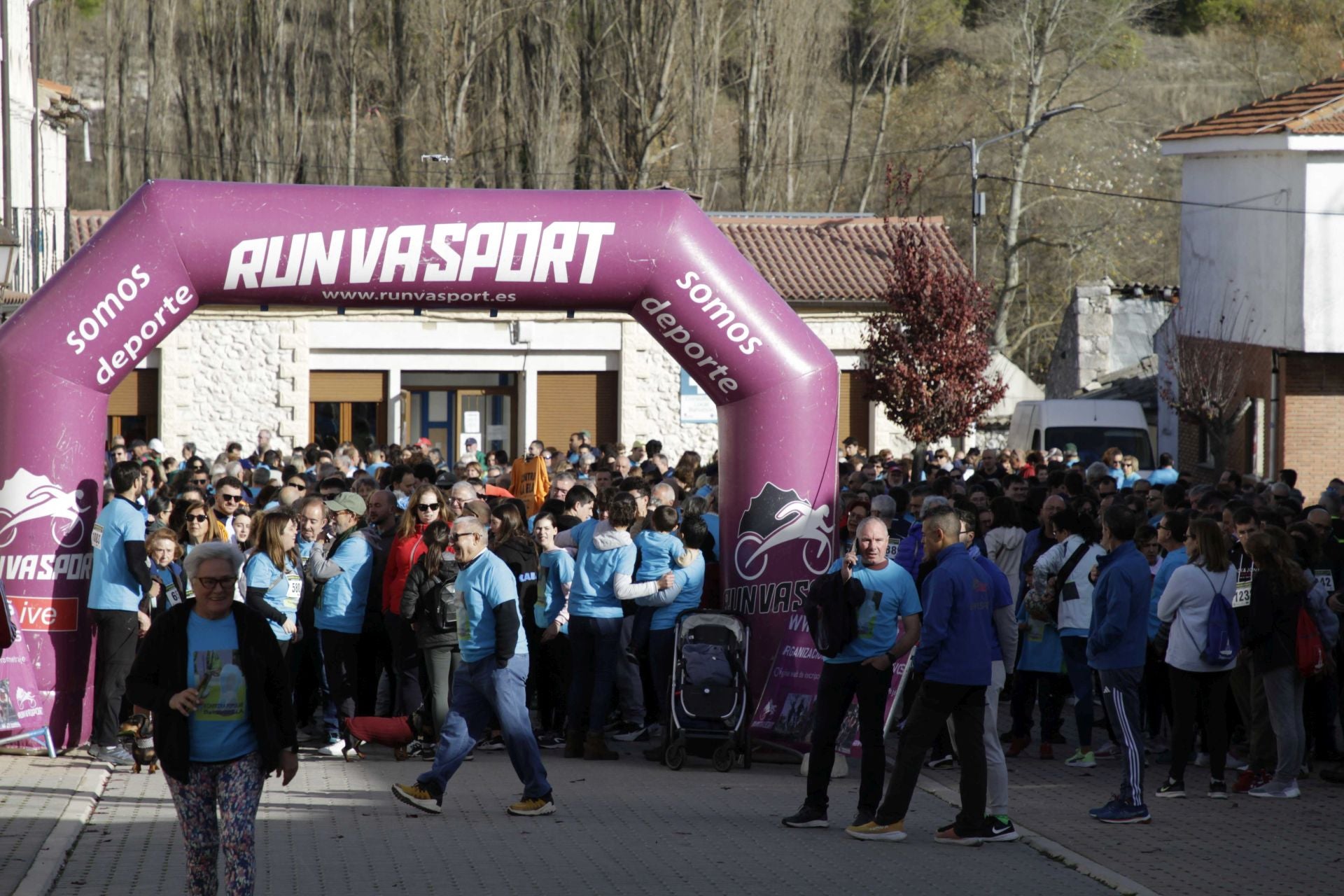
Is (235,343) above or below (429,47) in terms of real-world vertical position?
below

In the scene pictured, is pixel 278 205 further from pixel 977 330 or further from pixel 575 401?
pixel 575 401

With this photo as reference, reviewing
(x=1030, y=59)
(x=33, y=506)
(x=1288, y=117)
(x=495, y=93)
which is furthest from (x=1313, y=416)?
(x=495, y=93)

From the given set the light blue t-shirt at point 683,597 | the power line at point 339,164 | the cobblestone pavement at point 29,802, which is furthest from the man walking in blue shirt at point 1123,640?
the power line at point 339,164

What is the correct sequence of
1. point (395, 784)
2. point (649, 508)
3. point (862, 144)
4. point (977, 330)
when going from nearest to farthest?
point (395, 784), point (649, 508), point (977, 330), point (862, 144)

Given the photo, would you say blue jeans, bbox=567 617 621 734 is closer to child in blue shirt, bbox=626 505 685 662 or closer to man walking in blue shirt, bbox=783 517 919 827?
child in blue shirt, bbox=626 505 685 662

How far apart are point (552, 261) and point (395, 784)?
3660 millimetres

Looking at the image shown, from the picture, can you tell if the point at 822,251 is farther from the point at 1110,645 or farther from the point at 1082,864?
the point at 1082,864

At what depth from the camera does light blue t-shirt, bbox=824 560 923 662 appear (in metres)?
8.43

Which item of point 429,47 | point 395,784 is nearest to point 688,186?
point 429,47

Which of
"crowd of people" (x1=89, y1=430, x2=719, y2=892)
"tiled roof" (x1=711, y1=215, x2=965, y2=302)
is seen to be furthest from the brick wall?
"crowd of people" (x1=89, y1=430, x2=719, y2=892)

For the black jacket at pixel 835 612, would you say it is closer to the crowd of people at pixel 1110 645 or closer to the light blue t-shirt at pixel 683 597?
the crowd of people at pixel 1110 645

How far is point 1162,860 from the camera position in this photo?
7.90 m

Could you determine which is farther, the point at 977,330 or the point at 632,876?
the point at 977,330

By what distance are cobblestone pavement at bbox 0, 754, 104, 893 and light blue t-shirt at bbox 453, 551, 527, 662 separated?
2.30 metres
